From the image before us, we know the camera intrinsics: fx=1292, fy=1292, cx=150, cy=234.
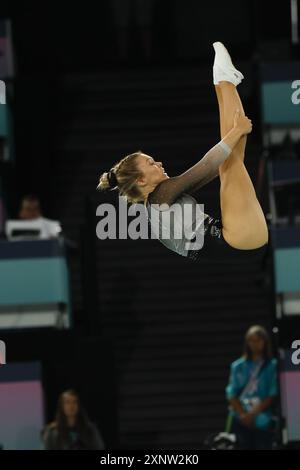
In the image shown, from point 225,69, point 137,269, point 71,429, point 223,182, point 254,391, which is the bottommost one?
point 71,429

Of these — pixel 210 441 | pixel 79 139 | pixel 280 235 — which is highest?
pixel 79 139

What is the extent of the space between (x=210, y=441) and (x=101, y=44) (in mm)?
5246

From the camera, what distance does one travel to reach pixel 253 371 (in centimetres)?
841

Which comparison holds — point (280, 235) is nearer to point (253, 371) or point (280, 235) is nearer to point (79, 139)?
point (253, 371)

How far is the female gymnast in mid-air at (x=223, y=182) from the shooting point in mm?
5594

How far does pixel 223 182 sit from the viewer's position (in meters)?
5.72

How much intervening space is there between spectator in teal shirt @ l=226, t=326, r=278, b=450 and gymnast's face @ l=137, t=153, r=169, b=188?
105 inches

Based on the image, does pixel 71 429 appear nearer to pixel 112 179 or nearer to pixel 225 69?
pixel 112 179

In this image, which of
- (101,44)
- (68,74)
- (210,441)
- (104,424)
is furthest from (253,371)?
(101,44)

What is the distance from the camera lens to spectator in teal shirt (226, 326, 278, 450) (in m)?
8.35

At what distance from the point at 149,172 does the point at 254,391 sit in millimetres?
2990

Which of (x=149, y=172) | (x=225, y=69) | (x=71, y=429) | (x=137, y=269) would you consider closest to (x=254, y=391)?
(x=71, y=429)

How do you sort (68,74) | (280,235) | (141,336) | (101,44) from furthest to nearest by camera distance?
(101,44)
(68,74)
(141,336)
(280,235)

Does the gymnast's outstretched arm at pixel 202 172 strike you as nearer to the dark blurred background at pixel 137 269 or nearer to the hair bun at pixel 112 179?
the hair bun at pixel 112 179
